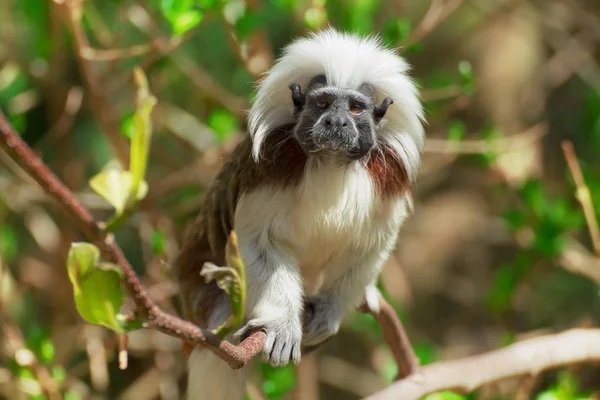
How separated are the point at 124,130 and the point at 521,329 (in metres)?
2.65

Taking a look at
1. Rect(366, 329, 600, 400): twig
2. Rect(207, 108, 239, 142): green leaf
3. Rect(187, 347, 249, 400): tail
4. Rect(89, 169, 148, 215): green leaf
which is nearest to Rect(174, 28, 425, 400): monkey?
Rect(187, 347, 249, 400): tail

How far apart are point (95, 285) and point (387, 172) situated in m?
1.33

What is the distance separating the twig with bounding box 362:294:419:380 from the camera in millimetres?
2725

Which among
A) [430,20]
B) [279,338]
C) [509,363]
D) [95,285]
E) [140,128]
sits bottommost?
[95,285]

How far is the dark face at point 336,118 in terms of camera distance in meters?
2.14

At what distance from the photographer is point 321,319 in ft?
8.14

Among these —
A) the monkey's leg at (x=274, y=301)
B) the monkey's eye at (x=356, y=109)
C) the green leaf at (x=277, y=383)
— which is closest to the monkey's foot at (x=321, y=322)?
the monkey's leg at (x=274, y=301)

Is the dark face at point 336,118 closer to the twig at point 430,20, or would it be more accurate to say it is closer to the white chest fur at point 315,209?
the white chest fur at point 315,209

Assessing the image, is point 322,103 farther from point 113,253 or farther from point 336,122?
point 113,253

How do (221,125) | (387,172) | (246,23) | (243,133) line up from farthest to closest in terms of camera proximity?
(243,133)
(221,125)
(246,23)
(387,172)

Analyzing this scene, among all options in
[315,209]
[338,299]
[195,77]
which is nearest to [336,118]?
[315,209]

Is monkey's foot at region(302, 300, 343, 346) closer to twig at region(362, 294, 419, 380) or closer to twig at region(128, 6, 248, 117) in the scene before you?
twig at region(362, 294, 419, 380)

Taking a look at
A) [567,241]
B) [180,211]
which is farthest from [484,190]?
[180,211]

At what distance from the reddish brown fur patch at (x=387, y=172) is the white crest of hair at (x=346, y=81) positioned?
0.02 m
